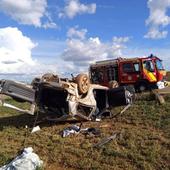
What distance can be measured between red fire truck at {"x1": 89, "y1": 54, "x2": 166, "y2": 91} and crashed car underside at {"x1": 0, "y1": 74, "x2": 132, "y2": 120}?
25.8 feet

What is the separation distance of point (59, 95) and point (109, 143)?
331 cm

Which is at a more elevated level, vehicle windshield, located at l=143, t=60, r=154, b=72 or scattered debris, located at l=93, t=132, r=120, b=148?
vehicle windshield, located at l=143, t=60, r=154, b=72

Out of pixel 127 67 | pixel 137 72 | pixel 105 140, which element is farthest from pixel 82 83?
pixel 127 67

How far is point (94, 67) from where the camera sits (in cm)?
2441

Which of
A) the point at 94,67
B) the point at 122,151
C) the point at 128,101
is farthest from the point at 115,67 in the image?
the point at 122,151

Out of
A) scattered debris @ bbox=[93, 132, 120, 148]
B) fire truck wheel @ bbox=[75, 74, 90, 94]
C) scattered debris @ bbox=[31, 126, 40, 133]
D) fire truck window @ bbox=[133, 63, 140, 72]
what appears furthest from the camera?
fire truck window @ bbox=[133, 63, 140, 72]

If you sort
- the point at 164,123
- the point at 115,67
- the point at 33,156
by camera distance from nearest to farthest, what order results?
the point at 33,156
the point at 164,123
the point at 115,67

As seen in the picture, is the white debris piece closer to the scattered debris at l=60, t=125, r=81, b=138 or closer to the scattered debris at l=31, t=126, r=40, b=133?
the scattered debris at l=60, t=125, r=81, b=138

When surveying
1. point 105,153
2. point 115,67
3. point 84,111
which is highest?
point 115,67

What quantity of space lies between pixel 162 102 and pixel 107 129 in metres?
3.24

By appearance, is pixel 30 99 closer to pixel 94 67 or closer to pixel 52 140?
pixel 52 140

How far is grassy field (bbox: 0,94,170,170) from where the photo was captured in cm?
936

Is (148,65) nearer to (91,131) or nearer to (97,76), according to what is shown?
(97,76)

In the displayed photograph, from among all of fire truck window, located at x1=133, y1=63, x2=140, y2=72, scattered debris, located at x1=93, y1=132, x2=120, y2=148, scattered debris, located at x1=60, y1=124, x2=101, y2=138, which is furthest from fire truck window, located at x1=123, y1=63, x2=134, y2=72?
scattered debris, located at x1=93, y1=132, x2=120, y2=148
